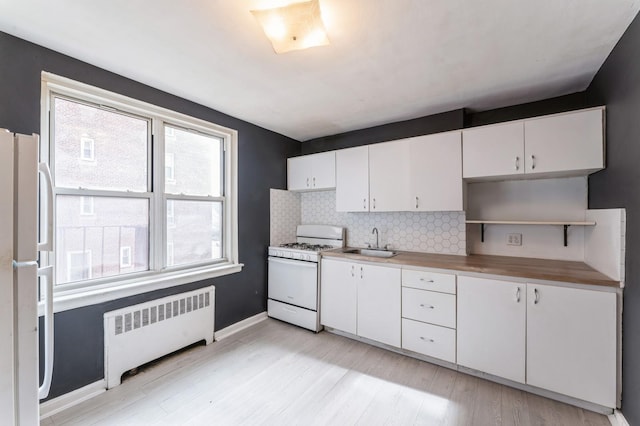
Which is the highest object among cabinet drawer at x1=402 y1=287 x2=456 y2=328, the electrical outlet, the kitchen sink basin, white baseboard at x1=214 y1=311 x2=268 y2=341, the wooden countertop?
the electrical outlet

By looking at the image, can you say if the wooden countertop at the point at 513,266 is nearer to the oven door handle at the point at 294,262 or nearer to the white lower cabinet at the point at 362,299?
the white lower cabinet at the point at 362,299

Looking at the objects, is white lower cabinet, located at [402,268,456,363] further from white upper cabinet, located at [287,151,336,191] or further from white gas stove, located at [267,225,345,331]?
white upper cabinet, located at [287,151,336,191]

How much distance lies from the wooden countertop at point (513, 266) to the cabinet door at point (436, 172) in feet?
1.72

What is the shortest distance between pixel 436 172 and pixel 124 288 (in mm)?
2954

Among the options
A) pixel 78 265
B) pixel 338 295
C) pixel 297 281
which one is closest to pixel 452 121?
pixel 338 295

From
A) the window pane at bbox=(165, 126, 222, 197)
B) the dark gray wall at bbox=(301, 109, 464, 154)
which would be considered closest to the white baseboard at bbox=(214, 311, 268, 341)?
the window pane at bbox=(165, 126, 222, 197)

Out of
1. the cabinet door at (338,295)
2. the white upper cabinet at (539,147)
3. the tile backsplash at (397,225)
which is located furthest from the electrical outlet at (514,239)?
the cabinet door at (338,295)

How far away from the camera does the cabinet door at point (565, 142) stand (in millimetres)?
1970

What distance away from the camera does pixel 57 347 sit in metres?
1.84

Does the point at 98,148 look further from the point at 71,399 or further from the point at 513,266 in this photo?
the point at 513,266

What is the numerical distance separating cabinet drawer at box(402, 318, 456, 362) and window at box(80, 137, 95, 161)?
3.00 meters

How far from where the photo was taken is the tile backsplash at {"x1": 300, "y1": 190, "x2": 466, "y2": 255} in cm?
287

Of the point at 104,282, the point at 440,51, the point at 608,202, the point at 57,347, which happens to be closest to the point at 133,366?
the point at 57,347

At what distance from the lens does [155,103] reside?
7.87ft
